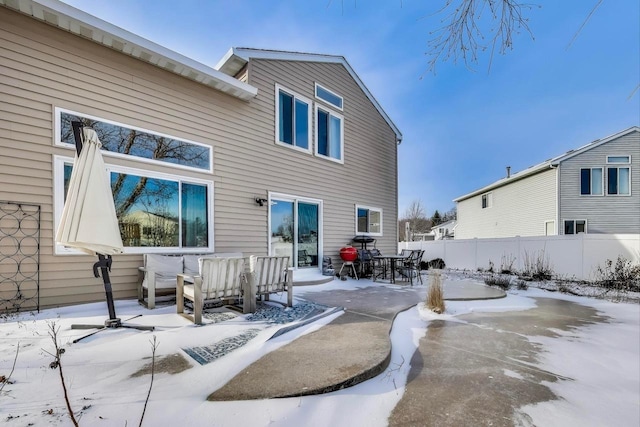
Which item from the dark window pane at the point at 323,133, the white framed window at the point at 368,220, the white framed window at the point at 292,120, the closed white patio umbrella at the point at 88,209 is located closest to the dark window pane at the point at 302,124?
the white framed window at the point at 292,120

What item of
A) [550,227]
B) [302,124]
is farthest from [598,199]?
[302,124]

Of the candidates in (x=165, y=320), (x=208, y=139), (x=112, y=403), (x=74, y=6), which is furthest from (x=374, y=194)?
(x=112, y=403)

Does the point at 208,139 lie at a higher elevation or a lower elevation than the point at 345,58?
lower

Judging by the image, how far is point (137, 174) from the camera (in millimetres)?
5352

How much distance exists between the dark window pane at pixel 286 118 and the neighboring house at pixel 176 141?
0.11 feet

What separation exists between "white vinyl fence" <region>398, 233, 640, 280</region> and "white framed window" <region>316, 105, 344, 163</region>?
24.1ft

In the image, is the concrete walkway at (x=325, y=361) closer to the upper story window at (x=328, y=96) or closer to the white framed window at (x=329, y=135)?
the white framed window at (x=329, y=135)

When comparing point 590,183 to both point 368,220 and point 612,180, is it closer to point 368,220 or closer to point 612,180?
point 612,180

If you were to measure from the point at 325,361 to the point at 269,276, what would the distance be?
→ 2.21 m

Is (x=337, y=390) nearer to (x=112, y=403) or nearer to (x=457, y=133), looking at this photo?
(x=112, y=403)

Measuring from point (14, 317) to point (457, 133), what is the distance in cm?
2570

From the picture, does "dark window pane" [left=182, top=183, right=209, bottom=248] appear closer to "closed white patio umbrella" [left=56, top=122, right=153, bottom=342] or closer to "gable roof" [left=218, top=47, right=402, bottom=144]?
"closed white patio umbrella" [left=56, top=122, right=153, bottom=342]

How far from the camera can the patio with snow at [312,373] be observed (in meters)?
2.04

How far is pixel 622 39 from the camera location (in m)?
2.42
